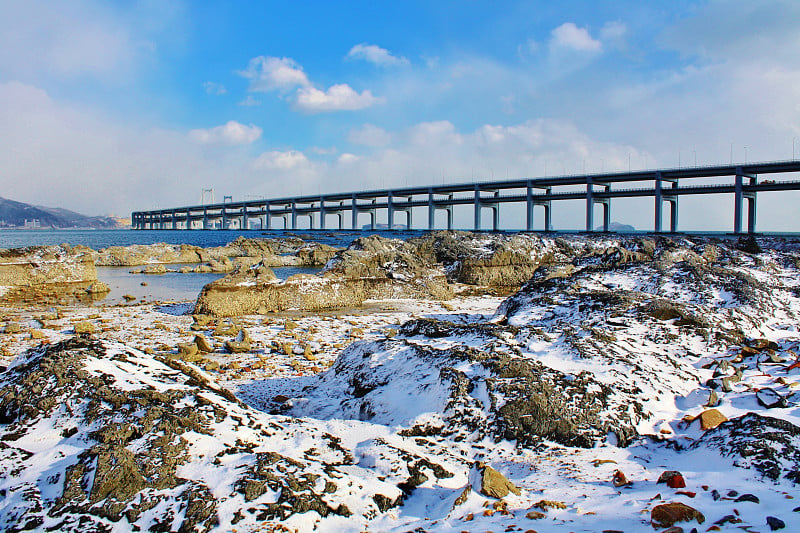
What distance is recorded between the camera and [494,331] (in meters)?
6.40

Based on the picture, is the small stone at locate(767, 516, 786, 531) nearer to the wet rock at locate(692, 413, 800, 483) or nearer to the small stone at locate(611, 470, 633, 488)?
the wet rock at locate(692, 413, 800, 483)

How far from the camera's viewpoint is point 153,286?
19266mm

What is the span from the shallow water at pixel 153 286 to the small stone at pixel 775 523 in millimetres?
15646

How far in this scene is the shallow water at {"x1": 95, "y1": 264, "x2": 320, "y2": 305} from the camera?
15.9m

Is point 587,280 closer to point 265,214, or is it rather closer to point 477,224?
point 477,224

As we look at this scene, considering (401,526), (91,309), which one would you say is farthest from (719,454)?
(91,309)

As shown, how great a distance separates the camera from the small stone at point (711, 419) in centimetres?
414

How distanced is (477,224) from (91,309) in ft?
205

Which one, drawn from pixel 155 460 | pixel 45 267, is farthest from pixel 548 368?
pixel 45 267

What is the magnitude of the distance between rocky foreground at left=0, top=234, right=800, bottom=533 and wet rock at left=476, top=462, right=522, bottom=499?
0.04 feet

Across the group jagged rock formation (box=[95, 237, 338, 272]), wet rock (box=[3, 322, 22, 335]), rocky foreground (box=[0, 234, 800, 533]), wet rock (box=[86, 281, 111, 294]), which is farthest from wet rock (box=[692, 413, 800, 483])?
jagged rock formation (box=[95, 237, 338, 272])

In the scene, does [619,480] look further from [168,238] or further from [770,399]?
[168,238]

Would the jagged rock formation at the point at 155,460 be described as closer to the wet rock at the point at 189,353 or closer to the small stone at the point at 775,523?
the small stone at the point at 775,523

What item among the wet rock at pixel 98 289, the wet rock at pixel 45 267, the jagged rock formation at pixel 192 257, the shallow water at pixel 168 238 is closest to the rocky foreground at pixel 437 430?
the wet rock at pixel 98 289
